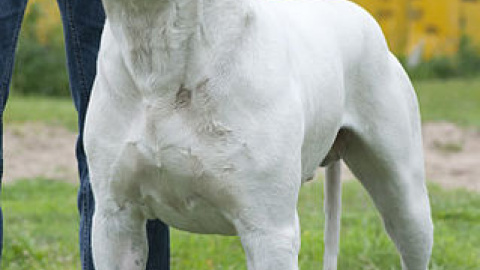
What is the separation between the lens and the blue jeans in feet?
12.0

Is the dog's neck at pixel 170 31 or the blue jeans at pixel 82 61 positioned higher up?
the dog's neck at pixel 170 31

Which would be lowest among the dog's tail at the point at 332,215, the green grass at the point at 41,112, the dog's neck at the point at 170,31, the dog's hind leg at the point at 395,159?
the green grass at the point at 41,112

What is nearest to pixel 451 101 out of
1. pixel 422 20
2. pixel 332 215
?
pixel 422 20

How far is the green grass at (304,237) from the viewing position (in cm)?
546

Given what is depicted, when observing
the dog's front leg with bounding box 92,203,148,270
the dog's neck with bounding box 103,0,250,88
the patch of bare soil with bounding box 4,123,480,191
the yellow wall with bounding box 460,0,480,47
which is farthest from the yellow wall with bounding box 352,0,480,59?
the dog's neck with bounding box 103,0,250,88

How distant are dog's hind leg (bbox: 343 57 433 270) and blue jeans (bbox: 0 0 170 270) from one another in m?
0.92

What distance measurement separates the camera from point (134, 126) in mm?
2762

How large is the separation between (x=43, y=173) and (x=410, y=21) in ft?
32.0

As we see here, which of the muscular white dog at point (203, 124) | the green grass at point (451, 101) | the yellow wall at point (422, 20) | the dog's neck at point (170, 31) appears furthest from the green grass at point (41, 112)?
the dog's neck at point (170, 31)

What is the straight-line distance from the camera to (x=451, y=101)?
14.3 m

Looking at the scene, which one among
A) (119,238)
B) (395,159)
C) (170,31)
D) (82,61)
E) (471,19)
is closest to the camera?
(170,31)

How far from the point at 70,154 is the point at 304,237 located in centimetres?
513

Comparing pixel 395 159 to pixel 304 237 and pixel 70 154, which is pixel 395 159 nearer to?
pixel 304 237

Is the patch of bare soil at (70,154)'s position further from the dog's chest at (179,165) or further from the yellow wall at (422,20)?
the dog's chest at (179,165)
